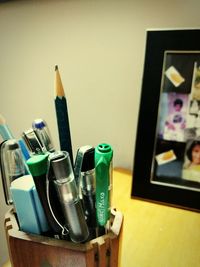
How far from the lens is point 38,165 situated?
0.78 feet

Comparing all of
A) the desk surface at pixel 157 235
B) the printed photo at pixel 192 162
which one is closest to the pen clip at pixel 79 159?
the desk surface at pixel 157 235

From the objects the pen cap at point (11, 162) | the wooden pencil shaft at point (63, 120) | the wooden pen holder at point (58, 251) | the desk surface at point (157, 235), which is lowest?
the desk surface at point (157, 235)

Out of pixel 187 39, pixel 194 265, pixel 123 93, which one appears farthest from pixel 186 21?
pixel 194 265

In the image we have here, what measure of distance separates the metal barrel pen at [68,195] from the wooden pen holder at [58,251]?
0.01 metres

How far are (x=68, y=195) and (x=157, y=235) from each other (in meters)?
0.24

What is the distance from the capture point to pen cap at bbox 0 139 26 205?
0.95 ft

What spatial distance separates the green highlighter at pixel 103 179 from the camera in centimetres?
25

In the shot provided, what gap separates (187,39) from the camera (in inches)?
16.1

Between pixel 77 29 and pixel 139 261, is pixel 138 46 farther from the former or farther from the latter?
pixel 139 261

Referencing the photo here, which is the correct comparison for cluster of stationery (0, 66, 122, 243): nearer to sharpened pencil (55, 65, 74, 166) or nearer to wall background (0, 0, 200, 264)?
sharpened pencil (55, 65, 74, 166)

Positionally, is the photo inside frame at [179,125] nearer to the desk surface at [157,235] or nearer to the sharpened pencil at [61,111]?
the desk surface at [157,235]

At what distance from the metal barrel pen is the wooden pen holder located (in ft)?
0.04

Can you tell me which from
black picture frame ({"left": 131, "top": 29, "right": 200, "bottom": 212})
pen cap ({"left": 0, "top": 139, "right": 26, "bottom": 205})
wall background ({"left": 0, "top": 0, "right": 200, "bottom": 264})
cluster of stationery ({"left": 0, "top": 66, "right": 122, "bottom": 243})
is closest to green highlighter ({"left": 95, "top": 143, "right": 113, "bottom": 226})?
cluster of stationery ({"left": 0, "top": 66, "right": 122, "bottom": 243})

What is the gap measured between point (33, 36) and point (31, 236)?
525 millimetres
